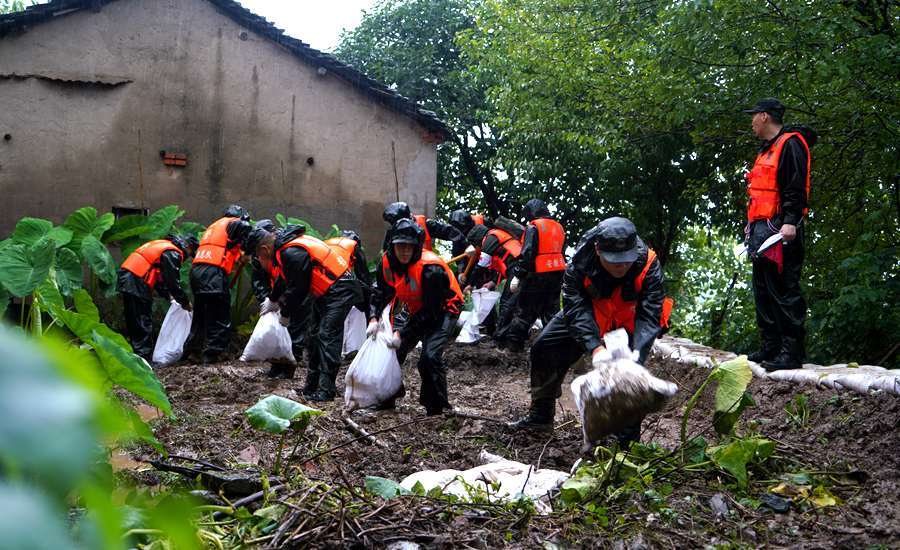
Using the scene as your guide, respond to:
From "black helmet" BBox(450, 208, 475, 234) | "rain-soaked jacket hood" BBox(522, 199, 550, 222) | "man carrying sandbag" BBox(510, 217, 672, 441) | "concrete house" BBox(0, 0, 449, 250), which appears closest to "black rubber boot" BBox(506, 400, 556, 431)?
"man carrying sandbag" BBox(510, 217, 672, 441)

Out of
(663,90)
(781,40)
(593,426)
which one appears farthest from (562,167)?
(593,426)

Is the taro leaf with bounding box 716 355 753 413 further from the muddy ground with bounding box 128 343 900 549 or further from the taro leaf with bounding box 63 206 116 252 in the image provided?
the taro leaf with bounding box 63 206 116 252

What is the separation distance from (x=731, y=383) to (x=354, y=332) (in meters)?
6.71

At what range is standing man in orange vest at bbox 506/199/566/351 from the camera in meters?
10.9

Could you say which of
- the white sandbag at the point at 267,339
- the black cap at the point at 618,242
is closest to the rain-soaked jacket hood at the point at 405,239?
the white sandbag at the point at 267,339

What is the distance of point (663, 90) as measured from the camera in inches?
393

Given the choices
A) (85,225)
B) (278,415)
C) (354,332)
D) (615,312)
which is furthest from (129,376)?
(85,225)

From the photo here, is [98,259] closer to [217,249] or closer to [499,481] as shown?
[217,249]

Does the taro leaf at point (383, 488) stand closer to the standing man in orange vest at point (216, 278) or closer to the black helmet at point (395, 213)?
the standing man in orange vest at point (216, 278)

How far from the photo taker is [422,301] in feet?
23.1

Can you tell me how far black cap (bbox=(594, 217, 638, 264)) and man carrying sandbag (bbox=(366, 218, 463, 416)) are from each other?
2.21 metres

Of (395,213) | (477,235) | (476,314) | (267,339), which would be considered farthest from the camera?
(477,235)

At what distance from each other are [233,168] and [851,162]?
31.5 ft

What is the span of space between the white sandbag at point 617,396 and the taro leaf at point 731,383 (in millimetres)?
544
